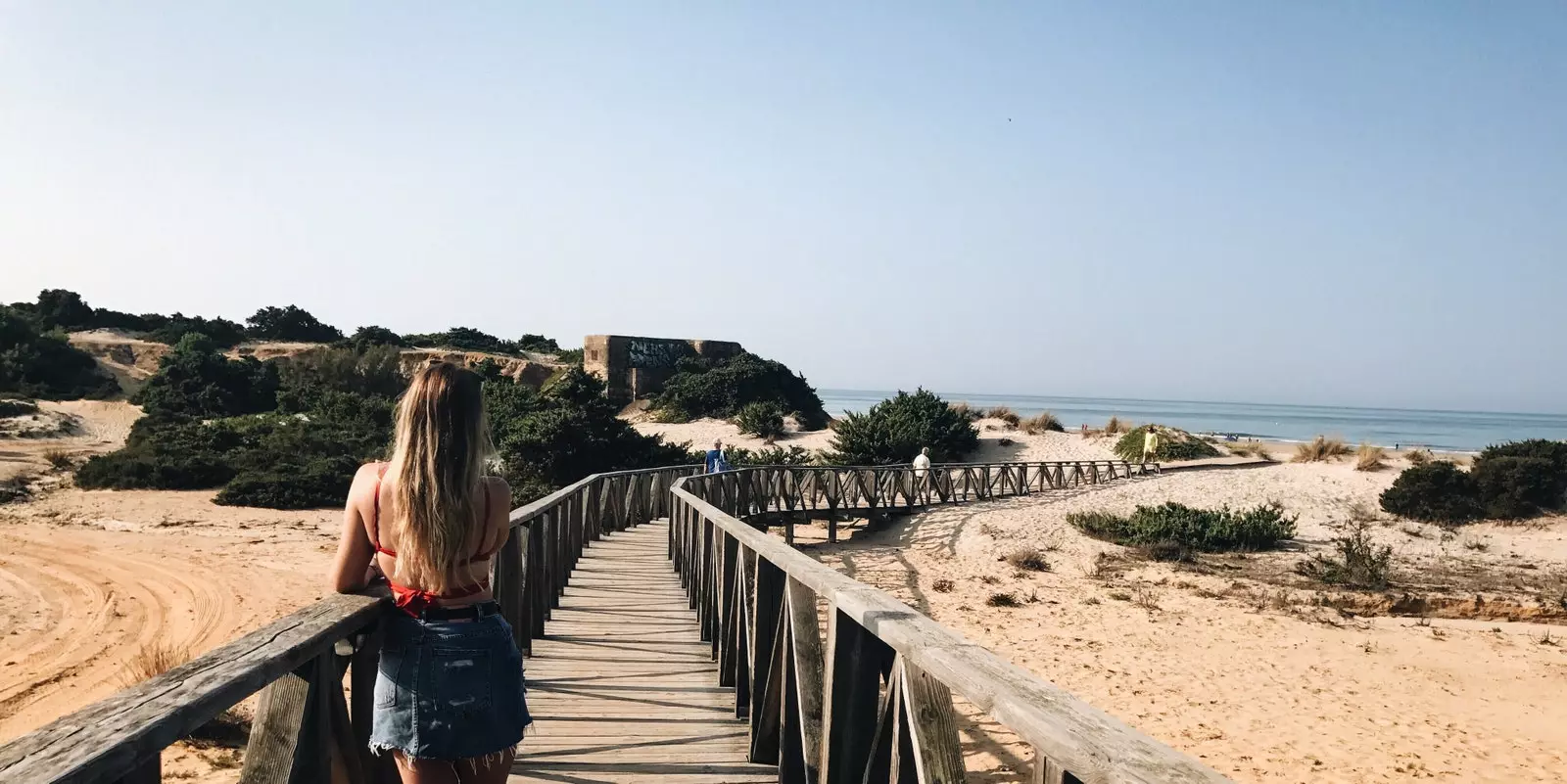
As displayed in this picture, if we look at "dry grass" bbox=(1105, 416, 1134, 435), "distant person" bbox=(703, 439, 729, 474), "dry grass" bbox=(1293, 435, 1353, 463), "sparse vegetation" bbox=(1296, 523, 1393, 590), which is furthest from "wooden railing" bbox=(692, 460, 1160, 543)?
"dry grass" bbox=(1105, 416, 1134, 435)

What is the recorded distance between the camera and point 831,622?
2742 mm

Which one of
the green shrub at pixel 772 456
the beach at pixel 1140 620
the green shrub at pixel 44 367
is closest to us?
the beach at pixel 1140 620

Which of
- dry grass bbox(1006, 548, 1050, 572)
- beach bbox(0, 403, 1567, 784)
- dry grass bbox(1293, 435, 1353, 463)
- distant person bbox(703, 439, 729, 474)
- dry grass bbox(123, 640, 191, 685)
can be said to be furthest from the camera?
dry grass bbox(1293, 435, 1353, 463)

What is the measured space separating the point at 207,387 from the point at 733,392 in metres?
18.6

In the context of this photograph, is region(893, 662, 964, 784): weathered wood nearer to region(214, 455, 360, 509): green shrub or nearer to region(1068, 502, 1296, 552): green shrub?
region(1068, 502, 1296, 552): green shrub

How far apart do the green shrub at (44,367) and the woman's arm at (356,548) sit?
37046 millimetres

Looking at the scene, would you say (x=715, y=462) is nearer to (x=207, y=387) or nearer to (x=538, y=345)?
(x=207, y=387)

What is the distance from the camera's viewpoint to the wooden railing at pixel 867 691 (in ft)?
4.90

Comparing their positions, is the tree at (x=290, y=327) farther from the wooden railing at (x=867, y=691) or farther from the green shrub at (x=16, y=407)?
the wooden railing at (x=867, y=691)

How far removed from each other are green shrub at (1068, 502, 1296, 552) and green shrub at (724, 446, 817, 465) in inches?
373

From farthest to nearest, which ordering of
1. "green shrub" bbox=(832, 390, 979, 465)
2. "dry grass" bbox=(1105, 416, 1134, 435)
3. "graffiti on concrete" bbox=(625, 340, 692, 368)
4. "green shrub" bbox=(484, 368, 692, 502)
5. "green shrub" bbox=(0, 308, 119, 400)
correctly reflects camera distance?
"graffiti on concrete" bbox=(625, 340, 692, 368)
"dry grass" bbox=(1105, 416, 1134, 435)
"green shrub" bbox=(0, 308, 119, 400)
"green shrub" bbox=(832, 390, 979, 465)
"green shrub" bbox=(484, 368, 692, 502)

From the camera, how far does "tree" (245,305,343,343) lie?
51.5 metres

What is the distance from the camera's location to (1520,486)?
734 inches

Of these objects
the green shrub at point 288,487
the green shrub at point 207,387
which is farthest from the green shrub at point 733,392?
the green shrub at point 288,487
